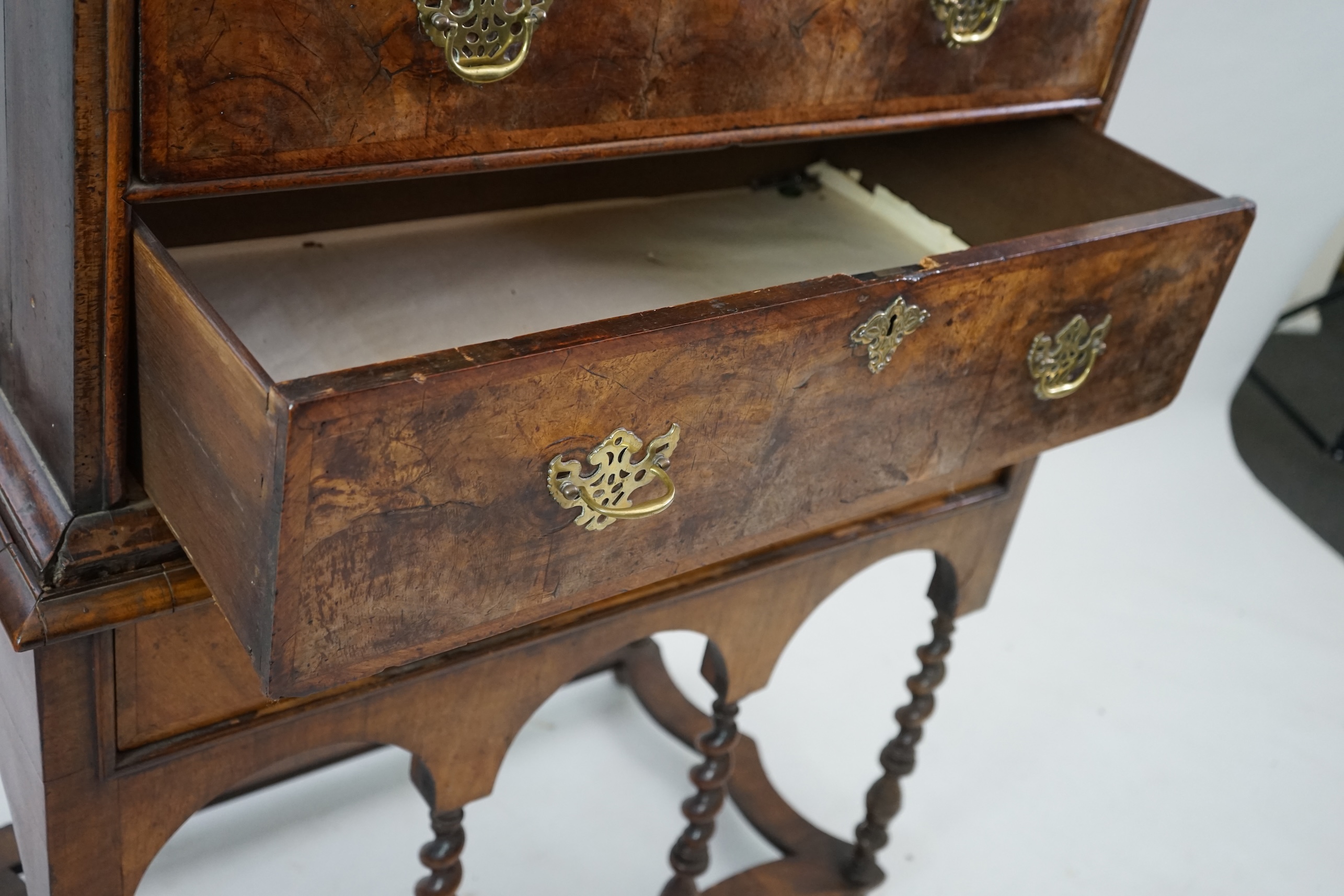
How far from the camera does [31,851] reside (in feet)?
2.85

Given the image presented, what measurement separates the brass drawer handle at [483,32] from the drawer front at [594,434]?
0.15m

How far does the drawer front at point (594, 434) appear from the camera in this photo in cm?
62

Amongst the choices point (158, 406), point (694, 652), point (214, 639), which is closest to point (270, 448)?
point (158, 406)

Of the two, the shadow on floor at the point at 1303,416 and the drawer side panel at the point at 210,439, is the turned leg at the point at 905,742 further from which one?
the shadow on floor at the point at 1303,416

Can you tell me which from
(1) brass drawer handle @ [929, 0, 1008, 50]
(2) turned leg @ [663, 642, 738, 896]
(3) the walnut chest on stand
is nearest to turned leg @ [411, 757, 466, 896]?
(3) the walnut chest on stand

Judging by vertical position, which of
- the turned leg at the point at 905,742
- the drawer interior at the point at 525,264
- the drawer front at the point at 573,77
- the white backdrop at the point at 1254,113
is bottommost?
the turned leg at the point at 905,742

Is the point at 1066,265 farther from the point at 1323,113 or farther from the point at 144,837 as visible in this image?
the point at 1323,113

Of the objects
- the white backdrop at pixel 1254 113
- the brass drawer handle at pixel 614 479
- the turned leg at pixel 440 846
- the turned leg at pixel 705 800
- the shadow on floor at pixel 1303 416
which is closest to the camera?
the brass drawer handle at pixel 614 479

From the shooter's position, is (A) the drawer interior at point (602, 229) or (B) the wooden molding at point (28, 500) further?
(A) the drawer interior at point (602, 229)

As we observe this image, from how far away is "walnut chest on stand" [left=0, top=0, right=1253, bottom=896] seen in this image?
641mm

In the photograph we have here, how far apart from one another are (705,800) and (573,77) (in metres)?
0.72

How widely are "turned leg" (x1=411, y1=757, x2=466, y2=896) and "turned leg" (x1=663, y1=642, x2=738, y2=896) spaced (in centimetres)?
26

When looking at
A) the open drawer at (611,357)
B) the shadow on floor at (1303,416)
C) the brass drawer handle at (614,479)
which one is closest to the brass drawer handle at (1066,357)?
the open drawer at (611,357)

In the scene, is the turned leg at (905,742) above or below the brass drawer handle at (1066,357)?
below
